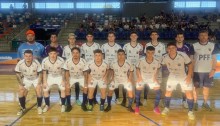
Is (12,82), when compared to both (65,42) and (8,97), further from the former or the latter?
(65,42)

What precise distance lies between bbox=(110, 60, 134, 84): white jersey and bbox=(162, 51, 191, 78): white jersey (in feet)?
2.89

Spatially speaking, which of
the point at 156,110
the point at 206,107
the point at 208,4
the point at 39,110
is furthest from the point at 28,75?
the point at 208,4

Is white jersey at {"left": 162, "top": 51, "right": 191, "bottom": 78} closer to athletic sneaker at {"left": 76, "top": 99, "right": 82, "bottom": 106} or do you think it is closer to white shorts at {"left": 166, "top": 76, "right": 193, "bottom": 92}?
white shorts at {"left": 166, "top": 76, "right": 193, "bottom": 92}

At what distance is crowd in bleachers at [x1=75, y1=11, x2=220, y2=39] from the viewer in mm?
18297

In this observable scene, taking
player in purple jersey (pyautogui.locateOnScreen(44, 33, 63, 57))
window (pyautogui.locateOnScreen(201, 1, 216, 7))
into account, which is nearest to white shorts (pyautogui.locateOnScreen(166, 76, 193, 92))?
player in purple jersey (pyautogui.locateOnScreen(44, 33, 63, 57))

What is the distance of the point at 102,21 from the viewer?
22125 mm

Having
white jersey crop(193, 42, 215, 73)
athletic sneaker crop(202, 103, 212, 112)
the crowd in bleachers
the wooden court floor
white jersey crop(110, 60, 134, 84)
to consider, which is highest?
the crowd in bleachers

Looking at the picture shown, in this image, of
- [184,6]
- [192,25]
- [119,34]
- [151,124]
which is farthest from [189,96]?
[184,6]

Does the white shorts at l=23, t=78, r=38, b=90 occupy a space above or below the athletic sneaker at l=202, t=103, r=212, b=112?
above

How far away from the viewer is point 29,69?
712 cm

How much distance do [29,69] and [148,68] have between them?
8.64ft

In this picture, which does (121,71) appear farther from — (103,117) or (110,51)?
(103,117)

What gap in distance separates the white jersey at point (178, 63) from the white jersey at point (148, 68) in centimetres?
28

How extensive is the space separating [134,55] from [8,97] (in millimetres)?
3657
